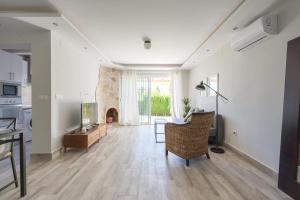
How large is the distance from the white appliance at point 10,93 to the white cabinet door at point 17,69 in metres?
0.14

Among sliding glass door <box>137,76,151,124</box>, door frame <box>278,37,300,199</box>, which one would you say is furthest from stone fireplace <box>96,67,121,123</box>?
door frame <box>278,37,300,199</box>

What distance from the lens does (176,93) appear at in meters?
7.31

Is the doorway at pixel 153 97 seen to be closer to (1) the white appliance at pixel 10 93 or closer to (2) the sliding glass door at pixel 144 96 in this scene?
(2) the sliding glass door at pixel 144 96

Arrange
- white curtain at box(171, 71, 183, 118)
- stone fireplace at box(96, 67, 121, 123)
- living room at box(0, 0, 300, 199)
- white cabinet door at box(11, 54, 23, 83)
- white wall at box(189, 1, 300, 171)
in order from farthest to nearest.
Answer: white curtain at box(171, 71, 183, 118) → stone fireplace at box(96, 67, 121, 123) → white cabinet door at box(11, 54, 23, 83) → white wall at box(189, 1, 300, 171) → living room at box(0, 0, 300, 199)

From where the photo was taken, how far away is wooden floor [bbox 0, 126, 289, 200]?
2.08 meters

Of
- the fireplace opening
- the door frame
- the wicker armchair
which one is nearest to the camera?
the door frame

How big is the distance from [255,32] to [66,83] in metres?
3.57

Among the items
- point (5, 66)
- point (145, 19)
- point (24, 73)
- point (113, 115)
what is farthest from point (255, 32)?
point (113, 115)

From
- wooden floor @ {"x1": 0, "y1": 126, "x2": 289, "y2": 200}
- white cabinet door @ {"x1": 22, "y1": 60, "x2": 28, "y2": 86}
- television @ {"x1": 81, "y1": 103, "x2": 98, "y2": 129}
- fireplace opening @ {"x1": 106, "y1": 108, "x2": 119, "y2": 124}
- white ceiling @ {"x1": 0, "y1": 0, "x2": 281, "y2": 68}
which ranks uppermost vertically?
white ceiling @ {"x1": 0, "y1": 0, "x2": 281, "y2": 68}

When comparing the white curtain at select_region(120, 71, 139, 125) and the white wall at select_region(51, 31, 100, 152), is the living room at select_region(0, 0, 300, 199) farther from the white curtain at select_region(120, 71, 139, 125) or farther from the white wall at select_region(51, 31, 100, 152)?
the white curtain at select_region(120, 71, 139, 125)

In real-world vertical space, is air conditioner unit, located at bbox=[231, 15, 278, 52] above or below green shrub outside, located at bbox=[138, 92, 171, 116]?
above

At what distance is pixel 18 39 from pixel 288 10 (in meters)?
4.28

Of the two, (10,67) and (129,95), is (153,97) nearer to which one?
(129,95)

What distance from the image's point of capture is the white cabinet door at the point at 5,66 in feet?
12.7
